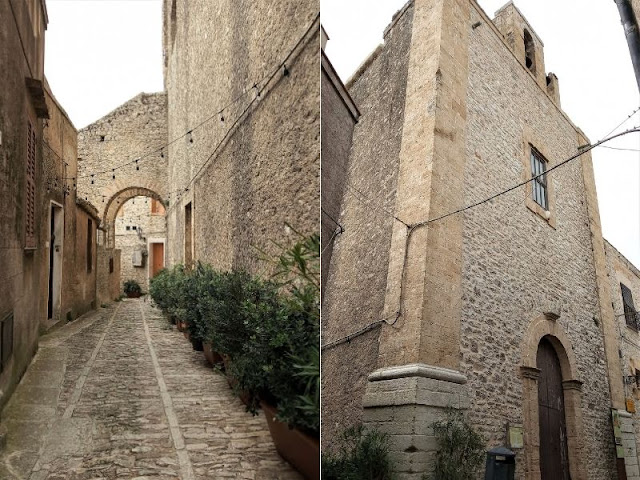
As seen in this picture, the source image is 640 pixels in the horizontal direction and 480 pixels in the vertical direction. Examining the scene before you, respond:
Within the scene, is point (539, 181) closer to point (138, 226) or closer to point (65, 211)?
point (65, 211)

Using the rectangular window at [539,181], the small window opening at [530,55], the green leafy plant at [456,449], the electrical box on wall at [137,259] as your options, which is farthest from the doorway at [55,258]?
the electrical box on wall at [137,259]

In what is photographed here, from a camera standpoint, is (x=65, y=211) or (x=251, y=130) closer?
(x=65, y=211)

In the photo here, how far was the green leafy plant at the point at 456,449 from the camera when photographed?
2.73 metres

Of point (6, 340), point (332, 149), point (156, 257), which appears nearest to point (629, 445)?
point (332, 149)

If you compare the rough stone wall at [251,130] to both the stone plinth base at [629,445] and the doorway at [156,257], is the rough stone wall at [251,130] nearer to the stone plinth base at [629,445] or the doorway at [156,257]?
the stone plinth base at [629,445]

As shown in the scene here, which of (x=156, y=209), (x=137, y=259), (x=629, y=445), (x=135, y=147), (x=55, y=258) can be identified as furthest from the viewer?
(x=156, y=209)

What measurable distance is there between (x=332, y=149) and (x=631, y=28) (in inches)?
85.8

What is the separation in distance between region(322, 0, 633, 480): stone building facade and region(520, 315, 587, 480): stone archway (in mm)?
13

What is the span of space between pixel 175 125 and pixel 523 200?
10.7 meters

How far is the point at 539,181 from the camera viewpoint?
15.4 feet

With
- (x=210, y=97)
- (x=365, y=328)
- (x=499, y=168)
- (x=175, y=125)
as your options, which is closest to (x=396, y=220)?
(x=365, y=328)

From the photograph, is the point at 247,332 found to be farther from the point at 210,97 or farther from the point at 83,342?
the point at 210,97

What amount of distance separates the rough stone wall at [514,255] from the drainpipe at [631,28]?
1062mm

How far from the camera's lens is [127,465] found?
231 cm
